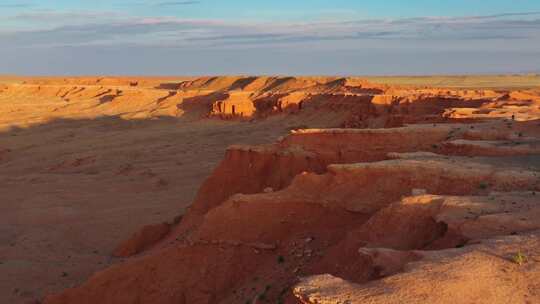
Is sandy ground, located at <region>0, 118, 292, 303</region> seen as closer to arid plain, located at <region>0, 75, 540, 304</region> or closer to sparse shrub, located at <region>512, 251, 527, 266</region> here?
arid plain, located at <region>0, 75, 540, 304</region>

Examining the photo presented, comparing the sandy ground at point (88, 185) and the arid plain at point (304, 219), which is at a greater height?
the arid plain at point (304, 219)

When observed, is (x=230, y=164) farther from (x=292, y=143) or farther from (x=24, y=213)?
(x=24, y=213)

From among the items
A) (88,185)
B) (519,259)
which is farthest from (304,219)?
(88,185)

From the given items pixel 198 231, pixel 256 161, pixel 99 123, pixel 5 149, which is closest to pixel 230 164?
pixel 256 161

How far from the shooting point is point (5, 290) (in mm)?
17375

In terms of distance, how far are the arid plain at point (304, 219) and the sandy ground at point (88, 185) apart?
120mm

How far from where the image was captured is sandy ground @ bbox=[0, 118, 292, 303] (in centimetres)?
1967

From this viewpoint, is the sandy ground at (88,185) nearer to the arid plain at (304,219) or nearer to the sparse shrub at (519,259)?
the arid plain at (304,219)

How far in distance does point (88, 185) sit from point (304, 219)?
21.9 m

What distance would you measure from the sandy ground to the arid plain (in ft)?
0.39

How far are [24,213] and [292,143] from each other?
44.3ft

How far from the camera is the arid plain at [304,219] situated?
8.60m

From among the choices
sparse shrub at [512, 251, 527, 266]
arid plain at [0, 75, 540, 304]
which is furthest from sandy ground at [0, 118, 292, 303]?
sparse shrub at [512, 251, 527, 266]

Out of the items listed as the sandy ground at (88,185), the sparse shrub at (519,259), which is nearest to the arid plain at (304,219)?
the sparse shrub at (519,259)
